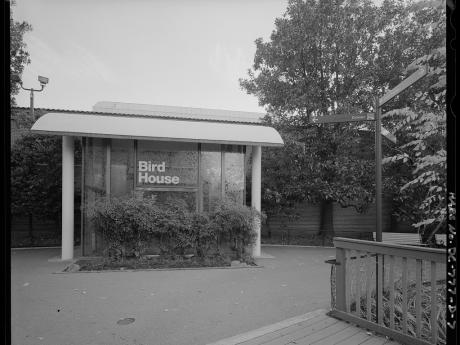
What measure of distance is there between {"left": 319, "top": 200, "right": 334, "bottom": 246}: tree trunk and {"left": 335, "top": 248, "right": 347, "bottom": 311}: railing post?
7.26 m

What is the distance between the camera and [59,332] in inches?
147

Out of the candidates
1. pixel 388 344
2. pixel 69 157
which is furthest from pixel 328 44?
pixel 388 344

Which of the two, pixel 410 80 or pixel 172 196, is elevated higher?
pixel 410 80

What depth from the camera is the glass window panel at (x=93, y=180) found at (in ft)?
27.0

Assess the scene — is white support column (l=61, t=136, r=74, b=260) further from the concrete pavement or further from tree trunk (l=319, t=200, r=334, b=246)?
tree trunk (l=319, t=200, r=334, b=246)

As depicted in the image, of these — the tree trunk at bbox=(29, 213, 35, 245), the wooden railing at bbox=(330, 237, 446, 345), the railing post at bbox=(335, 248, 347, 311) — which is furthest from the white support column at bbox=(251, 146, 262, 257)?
the tree trunk at bbox=(29, 213, 35, 245)

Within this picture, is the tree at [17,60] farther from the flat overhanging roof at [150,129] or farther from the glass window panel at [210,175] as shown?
the glass window panel at [210,175]

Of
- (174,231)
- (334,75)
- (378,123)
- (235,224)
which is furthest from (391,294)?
(334,75)

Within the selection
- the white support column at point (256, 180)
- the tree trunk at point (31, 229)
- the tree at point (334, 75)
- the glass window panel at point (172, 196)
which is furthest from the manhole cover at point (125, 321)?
the tree trunk at point (31, 229)

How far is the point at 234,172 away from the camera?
9.05 m

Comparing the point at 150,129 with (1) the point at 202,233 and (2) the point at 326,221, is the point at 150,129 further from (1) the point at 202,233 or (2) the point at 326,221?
(2) the point at 326,221

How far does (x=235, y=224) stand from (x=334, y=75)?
5852 millimetres

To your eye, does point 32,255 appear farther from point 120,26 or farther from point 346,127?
point 346,127
